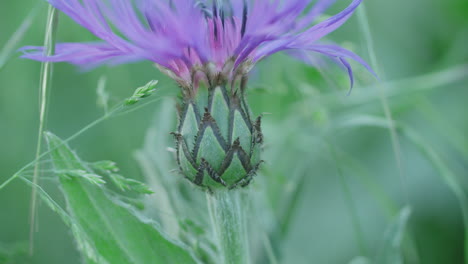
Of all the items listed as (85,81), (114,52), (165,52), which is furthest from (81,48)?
(85,81)

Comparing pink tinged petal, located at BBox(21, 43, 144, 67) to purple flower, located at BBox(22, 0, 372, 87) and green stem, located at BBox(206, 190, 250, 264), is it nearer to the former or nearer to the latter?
purple flower, located at BBox(22, 0, 372, 87)

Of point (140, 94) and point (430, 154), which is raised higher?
point (140, 94)

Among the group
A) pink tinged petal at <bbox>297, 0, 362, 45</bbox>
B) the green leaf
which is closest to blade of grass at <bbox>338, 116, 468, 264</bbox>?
pink tinged petal at <bbox>297, 0, 362, 45</bbox>

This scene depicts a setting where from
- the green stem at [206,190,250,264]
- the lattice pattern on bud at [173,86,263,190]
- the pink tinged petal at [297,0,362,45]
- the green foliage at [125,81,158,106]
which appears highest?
the pink tinged petal at [297,0,362,45]

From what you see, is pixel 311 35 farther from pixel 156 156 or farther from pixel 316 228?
pixel 316 228

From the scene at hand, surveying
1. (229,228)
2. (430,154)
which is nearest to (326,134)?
(430,154)

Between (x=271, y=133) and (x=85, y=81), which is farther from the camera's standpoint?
(x=85, y=81)

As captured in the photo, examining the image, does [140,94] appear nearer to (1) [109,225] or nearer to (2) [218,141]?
(2) [218,141]
